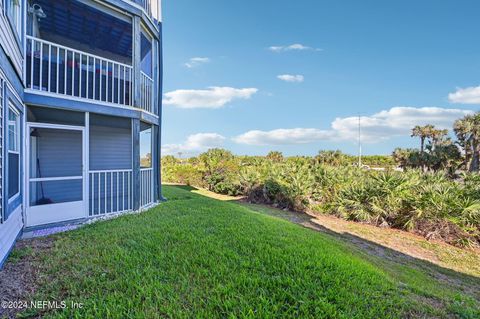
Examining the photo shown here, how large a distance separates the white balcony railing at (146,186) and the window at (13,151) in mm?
3253

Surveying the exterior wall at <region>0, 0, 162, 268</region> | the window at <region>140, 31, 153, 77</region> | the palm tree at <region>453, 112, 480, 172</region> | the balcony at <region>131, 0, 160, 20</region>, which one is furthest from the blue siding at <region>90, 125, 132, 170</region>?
the palm tree at <region>453, 112, 480, 172</region>

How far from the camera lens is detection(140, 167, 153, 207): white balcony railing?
8328 mm

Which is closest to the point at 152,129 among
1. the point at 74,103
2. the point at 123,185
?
the point at 123,185

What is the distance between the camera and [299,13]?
15.7 metres

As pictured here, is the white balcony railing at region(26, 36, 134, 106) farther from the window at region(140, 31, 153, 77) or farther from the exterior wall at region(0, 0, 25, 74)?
the window at region(140, 31, 153, 77)

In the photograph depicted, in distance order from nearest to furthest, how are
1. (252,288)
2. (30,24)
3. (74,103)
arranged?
1. (252,288)
2. (74,103)
3. (30,24)

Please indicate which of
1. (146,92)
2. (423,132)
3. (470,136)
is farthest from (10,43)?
(423,132)

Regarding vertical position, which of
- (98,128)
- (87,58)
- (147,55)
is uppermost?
(147,55)

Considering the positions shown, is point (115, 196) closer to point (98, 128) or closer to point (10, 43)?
point (98, 128)

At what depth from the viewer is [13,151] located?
196 inches

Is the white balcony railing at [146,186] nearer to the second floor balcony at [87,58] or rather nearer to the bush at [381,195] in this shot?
the second floor balcony at [87,58]

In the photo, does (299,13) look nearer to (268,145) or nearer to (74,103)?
(74,103)

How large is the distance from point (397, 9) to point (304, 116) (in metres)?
9.75

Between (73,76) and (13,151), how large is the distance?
2.43 metres
